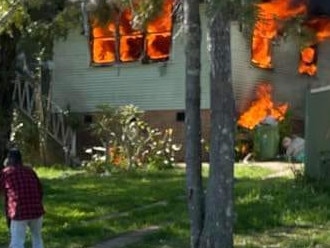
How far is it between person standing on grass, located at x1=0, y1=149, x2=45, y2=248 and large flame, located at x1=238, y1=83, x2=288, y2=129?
12.2 metres

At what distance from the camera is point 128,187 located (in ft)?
54.7

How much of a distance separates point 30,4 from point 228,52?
4604 millimetres

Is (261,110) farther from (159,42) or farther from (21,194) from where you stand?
(21,194)

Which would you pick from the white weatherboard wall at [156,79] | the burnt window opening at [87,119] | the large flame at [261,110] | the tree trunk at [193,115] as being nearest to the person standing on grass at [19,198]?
the tree trunk at [193,115]

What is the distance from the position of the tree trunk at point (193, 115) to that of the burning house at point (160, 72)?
39.5 feet

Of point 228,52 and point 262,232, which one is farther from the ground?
point 228,52

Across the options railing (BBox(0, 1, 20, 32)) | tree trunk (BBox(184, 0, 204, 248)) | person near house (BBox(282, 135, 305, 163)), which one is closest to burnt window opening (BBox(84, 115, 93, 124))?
person near house (BBox(282, 135, 305, 163))

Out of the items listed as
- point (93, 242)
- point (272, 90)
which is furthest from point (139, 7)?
point (272, 90)

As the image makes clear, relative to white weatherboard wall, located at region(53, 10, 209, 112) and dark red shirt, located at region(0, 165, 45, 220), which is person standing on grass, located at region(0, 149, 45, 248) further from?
white weatherboard wall, located at region(53, 10, 209, 112)

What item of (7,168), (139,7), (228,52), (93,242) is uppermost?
(139,7)

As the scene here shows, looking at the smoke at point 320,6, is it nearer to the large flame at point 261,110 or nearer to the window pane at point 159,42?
the large flame at point 261,110

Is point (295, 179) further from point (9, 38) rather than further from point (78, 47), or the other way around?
point (78, 47)

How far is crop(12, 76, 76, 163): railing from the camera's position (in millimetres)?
23253

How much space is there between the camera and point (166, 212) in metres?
13.6
